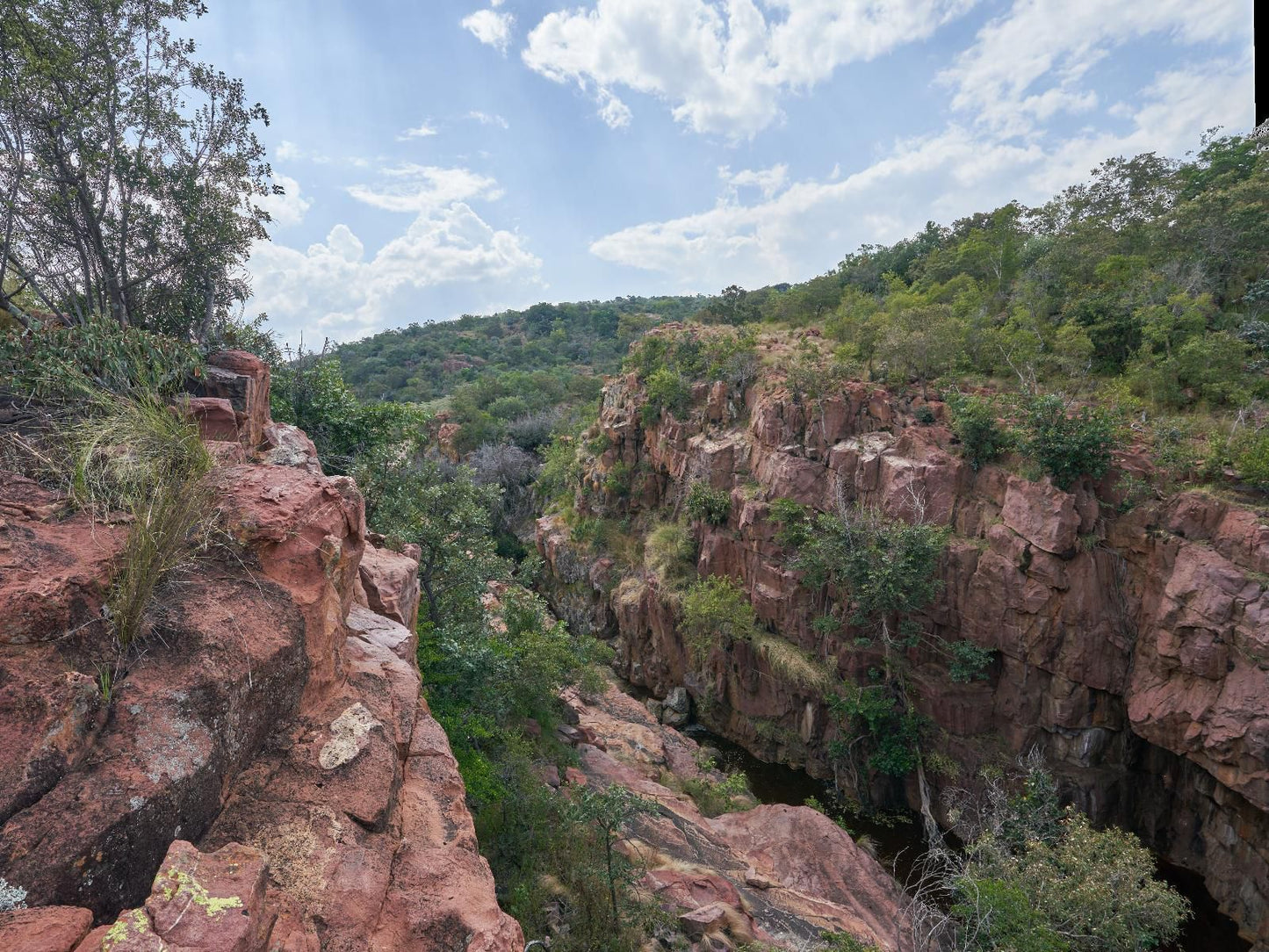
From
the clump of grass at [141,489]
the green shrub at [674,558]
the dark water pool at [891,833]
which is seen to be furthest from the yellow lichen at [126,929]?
the green shrub at [674,558]

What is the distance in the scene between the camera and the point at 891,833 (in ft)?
45.8

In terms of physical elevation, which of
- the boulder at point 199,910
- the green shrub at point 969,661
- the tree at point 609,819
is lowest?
the green shrub at point 969,661

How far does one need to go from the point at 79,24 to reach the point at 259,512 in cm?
797

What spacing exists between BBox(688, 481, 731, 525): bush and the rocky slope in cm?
37

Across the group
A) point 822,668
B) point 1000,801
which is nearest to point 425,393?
point 822,668

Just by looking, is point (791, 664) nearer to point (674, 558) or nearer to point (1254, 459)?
point (674, 558)

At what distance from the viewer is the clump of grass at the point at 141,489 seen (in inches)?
127

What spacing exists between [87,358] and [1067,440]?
54.8ft

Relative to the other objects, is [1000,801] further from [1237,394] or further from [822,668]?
[1237,394]

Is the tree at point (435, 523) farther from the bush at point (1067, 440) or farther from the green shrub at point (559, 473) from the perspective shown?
the green shrub at point (559, 473)

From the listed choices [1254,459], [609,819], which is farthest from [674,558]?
[1254,459]

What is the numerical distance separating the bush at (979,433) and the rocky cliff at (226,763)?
14.2 metres

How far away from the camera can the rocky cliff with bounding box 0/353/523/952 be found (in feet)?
8.12

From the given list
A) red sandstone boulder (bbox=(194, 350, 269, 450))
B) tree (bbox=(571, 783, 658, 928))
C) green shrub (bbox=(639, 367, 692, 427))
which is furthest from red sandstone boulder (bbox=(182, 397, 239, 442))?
green shrub (bbox=(639, 367, 692, 427))
